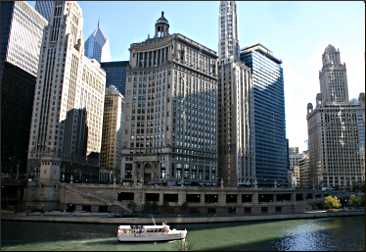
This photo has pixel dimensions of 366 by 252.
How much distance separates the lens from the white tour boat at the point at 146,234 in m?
70.8

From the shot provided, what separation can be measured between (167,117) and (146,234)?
4334 inches

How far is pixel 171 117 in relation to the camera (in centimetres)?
17775

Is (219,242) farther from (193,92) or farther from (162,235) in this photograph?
(193,92)

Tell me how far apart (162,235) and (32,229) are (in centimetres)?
3551

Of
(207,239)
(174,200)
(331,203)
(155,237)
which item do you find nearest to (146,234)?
(155,237)

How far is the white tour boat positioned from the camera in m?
70.8

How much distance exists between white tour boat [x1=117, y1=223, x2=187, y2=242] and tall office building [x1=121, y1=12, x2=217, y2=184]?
9476cm

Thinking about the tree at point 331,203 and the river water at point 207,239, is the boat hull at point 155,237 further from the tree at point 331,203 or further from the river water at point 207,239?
the tree at point 331,203

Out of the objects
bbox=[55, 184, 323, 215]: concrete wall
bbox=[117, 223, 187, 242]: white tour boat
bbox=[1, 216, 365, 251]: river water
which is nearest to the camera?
bbox=[1, 216, 365, 251]: river water

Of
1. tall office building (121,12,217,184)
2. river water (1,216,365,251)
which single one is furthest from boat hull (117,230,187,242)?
tall office building (121,12,217,184)

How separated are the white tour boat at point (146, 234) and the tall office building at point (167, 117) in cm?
9476

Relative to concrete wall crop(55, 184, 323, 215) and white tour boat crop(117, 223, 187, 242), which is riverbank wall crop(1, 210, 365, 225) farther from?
white tour boat crop(117, 223, 187, 242)

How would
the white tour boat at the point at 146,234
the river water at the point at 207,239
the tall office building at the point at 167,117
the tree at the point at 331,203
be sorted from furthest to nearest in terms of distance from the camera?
the tall office building at the point at 167,117, the tree at the point at 331,203, the white tour boat at the point at 146,234, the river water at the point at 207,239

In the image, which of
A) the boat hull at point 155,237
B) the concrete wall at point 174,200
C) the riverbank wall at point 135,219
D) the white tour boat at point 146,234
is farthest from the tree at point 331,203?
the boat hull at point 155,237
